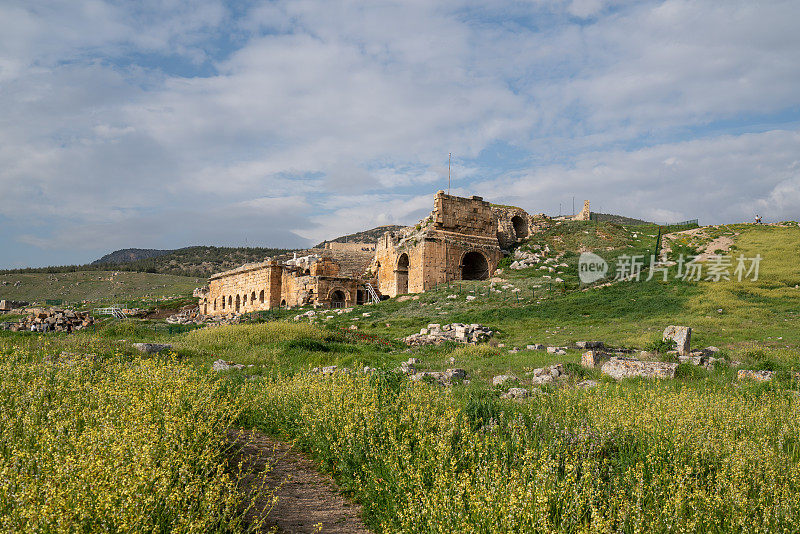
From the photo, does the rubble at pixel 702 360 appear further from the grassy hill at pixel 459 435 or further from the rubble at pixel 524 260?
the rubble at pixel 524 260

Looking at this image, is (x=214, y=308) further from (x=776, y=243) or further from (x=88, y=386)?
(x=776, y=243)

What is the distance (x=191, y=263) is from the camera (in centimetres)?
9312

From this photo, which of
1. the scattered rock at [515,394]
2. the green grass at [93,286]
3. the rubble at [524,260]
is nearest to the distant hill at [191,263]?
the green grass at [93,286]

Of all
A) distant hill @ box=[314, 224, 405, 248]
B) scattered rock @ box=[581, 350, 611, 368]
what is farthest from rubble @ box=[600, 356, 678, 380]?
distant hill @ box=[314, 224, 405, 248]

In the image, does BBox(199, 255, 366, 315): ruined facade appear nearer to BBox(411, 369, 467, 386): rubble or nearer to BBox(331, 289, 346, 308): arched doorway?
BBox(331, 289, 346, 308): arched doorway

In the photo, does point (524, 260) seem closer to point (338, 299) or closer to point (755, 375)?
point (338, 299)

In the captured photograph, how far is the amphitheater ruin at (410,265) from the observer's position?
3031 cm

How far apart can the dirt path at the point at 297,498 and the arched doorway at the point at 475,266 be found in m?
27.2

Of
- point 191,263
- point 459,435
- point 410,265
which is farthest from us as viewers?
point 191,263

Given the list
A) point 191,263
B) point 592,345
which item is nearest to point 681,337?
point 592,345

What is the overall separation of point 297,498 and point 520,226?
36254 mm

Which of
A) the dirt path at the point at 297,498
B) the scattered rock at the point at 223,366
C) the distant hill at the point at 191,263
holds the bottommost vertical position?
the dirt path at the point at 297,498

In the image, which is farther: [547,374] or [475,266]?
[475,266]

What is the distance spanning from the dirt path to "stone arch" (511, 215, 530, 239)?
112ft
